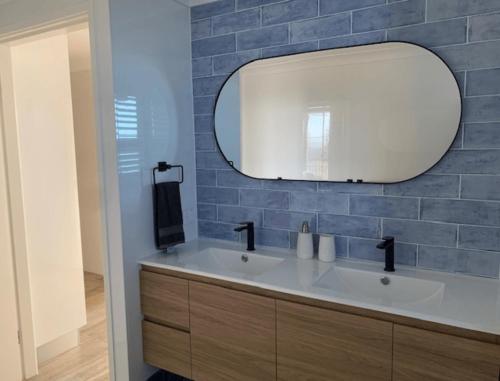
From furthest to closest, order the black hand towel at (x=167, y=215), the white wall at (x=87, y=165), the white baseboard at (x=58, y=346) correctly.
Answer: the white wall at (x=87, y=165) → the white baseboard at (x=58, y=346) → the black hand towel at (x=167, y=215)

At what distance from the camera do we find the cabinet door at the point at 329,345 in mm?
1400

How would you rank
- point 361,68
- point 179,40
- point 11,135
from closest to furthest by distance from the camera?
point 361,68 < point 179,40 < point 11,135

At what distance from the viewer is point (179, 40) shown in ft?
7.25

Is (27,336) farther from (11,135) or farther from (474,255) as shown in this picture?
(474,255)

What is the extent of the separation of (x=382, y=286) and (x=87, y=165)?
373cm

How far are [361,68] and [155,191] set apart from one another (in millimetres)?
1200

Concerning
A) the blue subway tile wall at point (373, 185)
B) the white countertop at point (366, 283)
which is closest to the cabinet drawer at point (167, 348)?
the white countertop at point (366, 283)

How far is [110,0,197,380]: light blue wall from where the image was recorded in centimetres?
188

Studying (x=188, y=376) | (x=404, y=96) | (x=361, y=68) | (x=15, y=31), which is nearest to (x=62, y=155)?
(x=15, y=31)

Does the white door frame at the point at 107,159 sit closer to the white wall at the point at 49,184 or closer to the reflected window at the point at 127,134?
the reflected window at the point at 127,134

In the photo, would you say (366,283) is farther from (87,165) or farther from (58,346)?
(87,165)

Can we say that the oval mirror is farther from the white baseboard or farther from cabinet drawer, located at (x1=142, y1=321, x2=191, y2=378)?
the white baseboard

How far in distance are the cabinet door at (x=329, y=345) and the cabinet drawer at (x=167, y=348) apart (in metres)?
0.52

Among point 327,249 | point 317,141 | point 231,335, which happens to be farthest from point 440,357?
point 317,141
